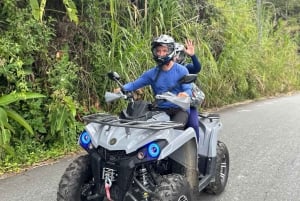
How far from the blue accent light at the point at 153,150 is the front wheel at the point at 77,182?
71cm

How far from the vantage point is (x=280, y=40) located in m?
22.9

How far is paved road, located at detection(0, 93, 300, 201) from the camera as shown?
18.6ft

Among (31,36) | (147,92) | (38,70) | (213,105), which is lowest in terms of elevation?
(213,105)

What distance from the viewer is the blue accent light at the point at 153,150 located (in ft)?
13.0

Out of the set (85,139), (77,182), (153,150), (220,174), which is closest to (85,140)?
(85,139)

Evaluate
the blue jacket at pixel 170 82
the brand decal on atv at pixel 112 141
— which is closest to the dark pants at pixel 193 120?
the blue jacket at pixel 170 82

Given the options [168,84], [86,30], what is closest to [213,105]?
[86,30]

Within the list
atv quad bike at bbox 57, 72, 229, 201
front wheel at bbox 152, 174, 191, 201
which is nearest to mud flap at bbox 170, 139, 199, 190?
atv quad bike at bbox 57, 72, 229, 201

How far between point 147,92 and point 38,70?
8.66 feet

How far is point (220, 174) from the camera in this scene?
5762mm

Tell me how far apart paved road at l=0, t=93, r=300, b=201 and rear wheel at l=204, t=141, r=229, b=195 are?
0.31ft

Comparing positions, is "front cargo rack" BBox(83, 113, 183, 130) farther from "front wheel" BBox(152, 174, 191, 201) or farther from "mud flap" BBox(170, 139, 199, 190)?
"front wheel" BBox(152, 174, 191, 201)

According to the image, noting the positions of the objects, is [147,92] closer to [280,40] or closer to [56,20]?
[56,20]

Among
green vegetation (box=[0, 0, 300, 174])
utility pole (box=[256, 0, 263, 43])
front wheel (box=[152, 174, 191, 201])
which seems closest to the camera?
front wheel (box=[152, 174, 191, 201])
